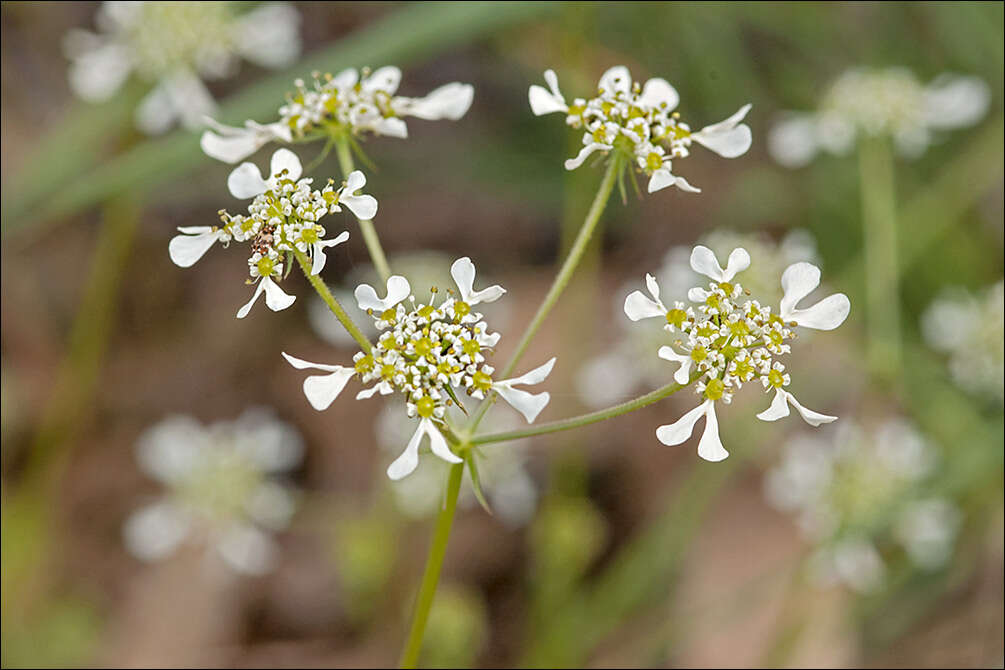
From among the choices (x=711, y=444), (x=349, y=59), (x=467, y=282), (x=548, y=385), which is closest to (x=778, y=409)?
(x=711, y=444)

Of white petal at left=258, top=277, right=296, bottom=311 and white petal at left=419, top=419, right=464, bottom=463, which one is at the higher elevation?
white petal at left=258, top=277, right=296, bottom=311

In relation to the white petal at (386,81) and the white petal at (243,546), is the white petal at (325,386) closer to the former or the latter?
the white petal at (386,81)

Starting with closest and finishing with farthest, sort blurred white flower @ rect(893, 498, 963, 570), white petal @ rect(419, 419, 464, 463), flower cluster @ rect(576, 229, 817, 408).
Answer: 1. white petal @ rect(419, 419, 464, 463)
2. flower cluster @ rect(576, 229, 817, 408)
3. blurred white flower @ rect(893, 498, 963, 570)

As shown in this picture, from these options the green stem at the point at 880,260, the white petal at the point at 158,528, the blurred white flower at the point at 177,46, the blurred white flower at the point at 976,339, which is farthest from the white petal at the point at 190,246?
the blurred white flower at the point at 976,339

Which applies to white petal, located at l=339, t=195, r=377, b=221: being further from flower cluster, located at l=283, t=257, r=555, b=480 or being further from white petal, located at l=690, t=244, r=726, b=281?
white petal, located at l=690, t=244, r=726, b=281

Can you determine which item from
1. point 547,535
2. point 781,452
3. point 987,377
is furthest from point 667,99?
point 781,452

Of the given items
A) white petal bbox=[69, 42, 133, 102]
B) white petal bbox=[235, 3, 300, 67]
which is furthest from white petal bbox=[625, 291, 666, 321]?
white petal bbox=[69, 42, 133, 102]

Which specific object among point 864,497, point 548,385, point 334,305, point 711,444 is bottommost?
point 711,444

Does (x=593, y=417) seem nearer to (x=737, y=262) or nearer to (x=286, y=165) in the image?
(x=737, y=262)
